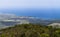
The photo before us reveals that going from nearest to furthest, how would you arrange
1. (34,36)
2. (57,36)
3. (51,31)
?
(34,36), (57,36), (51,31)

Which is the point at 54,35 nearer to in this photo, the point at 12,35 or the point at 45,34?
the point at 45,34

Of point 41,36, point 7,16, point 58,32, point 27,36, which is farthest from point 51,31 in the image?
point 7,16

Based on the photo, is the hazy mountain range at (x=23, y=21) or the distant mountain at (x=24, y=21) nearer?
the distant mountain at (x=24, y=21)

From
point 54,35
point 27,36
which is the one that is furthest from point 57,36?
Answer: point 27,36

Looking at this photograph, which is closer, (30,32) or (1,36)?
(30,32)

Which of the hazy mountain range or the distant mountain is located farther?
the hazy mountain range

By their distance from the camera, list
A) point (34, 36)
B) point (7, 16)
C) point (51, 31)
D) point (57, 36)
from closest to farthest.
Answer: point (34, 36) < point (57, 36) < point (51, 31) < point (7, 16)

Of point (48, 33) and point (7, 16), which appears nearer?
point (48, 33)

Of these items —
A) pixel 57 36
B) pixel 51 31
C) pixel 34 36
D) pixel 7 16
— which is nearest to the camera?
pixel 34 36

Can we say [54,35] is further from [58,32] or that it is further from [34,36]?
[34,36]
